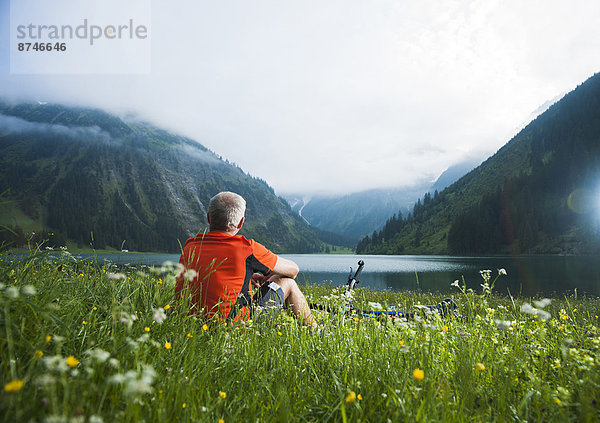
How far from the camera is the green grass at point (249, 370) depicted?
1670 mm

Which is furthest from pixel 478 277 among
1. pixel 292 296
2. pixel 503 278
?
pixel 292 296

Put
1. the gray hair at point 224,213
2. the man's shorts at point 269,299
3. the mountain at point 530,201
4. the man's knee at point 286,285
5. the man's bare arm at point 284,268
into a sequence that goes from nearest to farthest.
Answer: the man's shorts at point 269,299, the gray hair at point 224,213, the man's bare arm at point 284,268, the man's knee at point 286,285, the mountain at point 530,201

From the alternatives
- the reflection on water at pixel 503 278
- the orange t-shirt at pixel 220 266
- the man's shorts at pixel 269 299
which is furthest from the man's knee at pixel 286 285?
the reflection on water at pixel 503 278

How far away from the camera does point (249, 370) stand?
2.73 m

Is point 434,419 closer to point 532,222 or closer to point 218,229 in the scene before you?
point 218,229

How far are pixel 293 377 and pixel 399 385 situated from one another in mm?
974

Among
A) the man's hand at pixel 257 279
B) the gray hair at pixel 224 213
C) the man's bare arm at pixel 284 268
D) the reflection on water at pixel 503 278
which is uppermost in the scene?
the gray hair at pixel 224 213

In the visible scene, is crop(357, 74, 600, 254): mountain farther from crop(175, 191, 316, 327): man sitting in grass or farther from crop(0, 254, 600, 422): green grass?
crop(175, 191, 316, 327): man sitting in grass

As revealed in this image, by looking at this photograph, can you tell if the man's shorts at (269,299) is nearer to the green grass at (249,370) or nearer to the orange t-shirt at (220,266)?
the orange t-shirt at (220,266)

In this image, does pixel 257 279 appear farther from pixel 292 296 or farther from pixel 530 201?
pixel 530 201

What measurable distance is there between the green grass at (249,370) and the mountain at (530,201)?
137 meters

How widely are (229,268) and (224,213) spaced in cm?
89

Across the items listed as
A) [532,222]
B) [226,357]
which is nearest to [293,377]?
[226,357]

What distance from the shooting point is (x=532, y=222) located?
123250 mm
